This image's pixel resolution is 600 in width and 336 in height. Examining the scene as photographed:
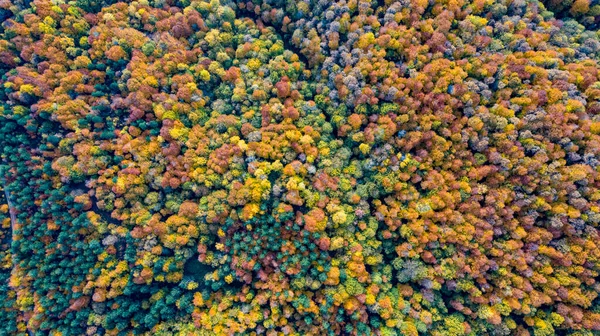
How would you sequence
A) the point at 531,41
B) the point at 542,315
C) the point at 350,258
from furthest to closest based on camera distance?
1. the point at 531,41
2. the point at 350,258
3. the point at 542,315

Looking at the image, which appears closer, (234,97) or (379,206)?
(379,206)

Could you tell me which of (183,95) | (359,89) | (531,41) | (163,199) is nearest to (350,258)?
(359,89)

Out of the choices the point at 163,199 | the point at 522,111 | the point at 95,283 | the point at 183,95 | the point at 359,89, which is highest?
the point at 522,111

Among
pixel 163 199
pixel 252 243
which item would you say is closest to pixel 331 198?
pixel 252 243

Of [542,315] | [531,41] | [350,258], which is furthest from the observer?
[531,41]

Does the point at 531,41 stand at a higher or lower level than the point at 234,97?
higher

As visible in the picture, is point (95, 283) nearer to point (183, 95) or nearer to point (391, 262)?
point (183, 95)
